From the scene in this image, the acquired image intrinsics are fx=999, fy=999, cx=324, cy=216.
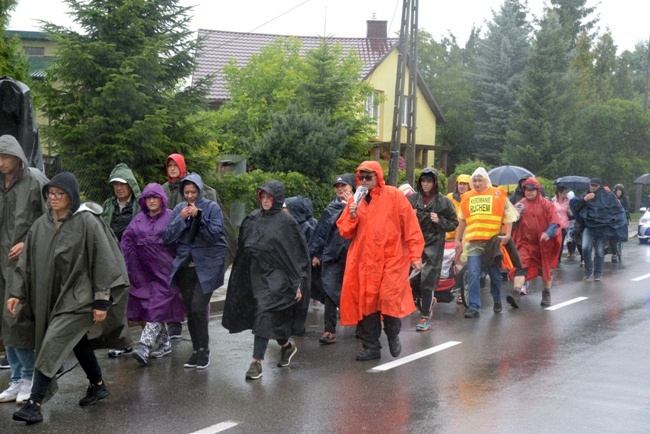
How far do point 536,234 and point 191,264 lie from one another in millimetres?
6467

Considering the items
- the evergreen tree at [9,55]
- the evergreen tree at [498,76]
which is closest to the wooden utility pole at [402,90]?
the evergreen tree at [9,55]

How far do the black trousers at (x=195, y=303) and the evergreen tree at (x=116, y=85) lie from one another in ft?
23.3

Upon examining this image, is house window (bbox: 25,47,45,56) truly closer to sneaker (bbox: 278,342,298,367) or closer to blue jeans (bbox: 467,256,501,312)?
blue jeans (bbox: 467,256,501,312)

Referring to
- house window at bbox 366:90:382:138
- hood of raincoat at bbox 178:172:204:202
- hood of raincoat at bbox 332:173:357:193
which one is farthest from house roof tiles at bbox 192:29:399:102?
hood of raincoat at bbox 178:172:204:202

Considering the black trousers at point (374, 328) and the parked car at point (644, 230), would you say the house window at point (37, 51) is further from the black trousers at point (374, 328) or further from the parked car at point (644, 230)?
the black trousers at point (374, 328)

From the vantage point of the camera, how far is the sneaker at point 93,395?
715 centimetres

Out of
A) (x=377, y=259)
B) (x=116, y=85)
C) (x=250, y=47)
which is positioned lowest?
(x=377, y=259)

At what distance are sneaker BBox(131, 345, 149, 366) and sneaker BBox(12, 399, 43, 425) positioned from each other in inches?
77.7

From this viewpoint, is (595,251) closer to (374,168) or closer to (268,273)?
(374,168)

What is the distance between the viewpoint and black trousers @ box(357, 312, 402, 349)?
909cm

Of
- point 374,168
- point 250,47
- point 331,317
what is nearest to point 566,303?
point 331,317

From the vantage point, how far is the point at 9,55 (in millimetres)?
19812

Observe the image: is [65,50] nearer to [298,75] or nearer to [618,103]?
[298,75]

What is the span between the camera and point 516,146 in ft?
149
